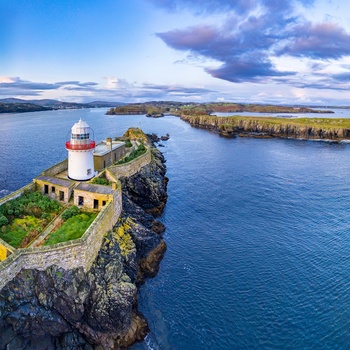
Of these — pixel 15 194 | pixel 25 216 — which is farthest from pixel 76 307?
pixel 15 194

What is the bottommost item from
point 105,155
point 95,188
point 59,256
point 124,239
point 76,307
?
point 76,307

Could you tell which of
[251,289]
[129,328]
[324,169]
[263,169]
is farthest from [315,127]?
[129,328]

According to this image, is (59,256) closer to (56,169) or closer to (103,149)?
(56,169)

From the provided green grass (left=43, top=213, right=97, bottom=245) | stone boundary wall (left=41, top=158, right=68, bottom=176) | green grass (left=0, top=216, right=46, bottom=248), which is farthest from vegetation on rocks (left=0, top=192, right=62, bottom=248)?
stone boundary wall (left=41, top=158, right=68, bottom=176)

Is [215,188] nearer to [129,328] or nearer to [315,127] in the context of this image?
[129,328]

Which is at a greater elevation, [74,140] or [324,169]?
[74,140]

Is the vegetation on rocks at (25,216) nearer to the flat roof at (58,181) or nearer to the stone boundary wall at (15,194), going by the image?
the stone boundary wall at (15,194)
